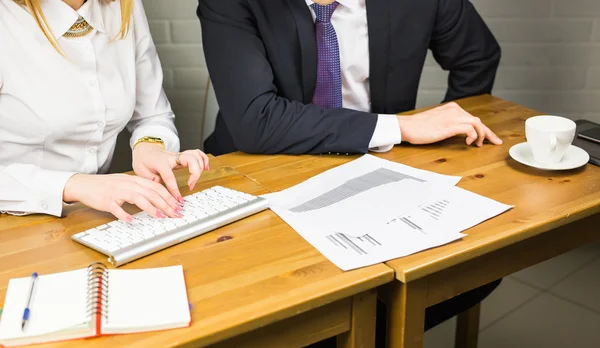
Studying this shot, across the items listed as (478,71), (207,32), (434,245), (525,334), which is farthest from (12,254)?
(525,334)

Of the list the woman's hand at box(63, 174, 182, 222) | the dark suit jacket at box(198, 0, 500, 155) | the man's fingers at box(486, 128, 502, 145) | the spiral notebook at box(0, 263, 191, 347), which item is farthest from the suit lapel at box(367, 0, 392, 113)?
the spiral notebook at box(0, 263, 191, 347)

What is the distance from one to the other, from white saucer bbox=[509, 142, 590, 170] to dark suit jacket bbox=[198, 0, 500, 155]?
0.94 feet

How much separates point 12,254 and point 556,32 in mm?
1909

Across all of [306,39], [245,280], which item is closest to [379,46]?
[306,39]

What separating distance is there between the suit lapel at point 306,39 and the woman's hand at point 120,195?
573 millimetres

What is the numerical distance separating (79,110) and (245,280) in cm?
64

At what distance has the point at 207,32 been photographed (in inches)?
59.8

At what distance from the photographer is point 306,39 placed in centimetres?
152

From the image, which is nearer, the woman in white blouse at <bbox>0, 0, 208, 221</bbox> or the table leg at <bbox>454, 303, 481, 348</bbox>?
the woman in white blouse at <bbox>0, 0, 208, 221</bbox>

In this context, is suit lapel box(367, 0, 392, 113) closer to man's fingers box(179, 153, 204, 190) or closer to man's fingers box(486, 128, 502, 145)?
man's fingers box(486, 128, 502, 145)

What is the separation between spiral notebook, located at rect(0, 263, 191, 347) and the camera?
79 centimetres

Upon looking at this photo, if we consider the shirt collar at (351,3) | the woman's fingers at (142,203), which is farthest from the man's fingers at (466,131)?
the woman's fingers at (142,203)

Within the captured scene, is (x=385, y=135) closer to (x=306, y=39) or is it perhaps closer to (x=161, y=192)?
(x=306, y=39)

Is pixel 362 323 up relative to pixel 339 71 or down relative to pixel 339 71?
down
